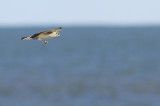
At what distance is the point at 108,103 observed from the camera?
3581 cm

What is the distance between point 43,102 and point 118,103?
18.0 feet

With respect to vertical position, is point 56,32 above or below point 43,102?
above

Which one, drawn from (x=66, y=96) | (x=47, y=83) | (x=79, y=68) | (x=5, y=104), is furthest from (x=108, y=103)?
(x=79, y=68)

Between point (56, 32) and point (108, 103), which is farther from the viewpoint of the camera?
point (108, 103)

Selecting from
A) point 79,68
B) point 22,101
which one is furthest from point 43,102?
point 79,68

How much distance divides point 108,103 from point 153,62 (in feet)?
85.1

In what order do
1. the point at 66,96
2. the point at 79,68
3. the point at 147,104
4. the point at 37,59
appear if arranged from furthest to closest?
the point at 37,59 → the point at 79,68 → the point at 66,96 → the point at 147,104

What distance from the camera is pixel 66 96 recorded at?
127 ft

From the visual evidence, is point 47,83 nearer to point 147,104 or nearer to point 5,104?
point 5,104

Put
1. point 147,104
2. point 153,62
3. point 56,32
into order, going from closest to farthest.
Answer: point 56,32
point 147,104
point 153,62

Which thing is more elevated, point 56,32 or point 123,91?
point 56,32

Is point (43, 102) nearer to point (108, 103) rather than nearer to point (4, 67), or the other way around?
point (108, 103)

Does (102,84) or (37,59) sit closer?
(102,84)

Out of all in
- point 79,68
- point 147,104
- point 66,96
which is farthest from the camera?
point 79,68
